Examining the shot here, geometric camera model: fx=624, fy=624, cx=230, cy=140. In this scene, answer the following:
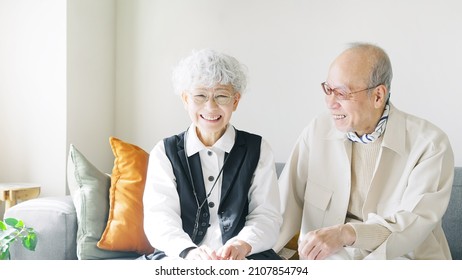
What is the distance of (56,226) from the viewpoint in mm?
2539

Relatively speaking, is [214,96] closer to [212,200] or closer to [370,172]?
[212,200]

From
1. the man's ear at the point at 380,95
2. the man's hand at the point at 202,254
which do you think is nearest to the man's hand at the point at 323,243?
the man's hand at the point at 202,254

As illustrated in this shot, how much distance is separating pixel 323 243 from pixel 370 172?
0.40 meters

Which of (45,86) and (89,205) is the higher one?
(45,86)

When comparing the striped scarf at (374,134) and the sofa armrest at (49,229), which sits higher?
the striped scarf at (374,134)

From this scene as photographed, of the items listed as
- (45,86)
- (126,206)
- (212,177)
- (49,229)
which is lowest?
(49,229)

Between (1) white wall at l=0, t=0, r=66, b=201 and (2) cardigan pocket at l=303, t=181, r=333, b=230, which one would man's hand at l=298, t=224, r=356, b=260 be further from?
(1) white wall at l=0, t=0, r=66, b=201

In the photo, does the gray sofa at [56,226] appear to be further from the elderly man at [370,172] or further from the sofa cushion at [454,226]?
the elderly man at [370,172]

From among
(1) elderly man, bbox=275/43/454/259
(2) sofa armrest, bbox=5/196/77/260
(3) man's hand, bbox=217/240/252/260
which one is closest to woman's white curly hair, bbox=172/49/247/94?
(1) elderly man, bbox=275/43/454/259

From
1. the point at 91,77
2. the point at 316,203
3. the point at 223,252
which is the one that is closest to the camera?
the point at 223,252

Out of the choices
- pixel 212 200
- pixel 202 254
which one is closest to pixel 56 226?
pixel 212 200

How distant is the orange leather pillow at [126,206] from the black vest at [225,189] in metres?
0.46

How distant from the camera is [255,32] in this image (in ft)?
11.2

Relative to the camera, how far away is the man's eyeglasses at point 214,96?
2.09 m
